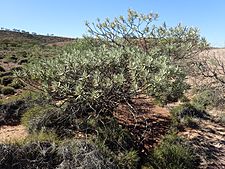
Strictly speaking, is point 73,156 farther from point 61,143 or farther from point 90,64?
point 90,64

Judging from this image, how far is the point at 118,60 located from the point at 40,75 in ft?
6.59

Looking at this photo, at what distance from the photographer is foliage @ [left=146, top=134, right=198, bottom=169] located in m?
8.70

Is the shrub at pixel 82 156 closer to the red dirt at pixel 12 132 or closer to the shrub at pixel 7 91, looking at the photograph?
the red dirt at pixel 12 132

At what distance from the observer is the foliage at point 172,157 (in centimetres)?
870

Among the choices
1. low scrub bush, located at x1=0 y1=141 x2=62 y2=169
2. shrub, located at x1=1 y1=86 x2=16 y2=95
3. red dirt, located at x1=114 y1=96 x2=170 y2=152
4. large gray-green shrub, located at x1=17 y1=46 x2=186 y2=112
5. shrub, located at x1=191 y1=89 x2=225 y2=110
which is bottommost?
shrub, located at x1=1 y1=86 x2=16 y2=95

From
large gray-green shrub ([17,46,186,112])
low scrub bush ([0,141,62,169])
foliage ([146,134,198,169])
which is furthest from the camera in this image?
foliage ([146,134,198,169])

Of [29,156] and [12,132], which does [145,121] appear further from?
[29,156]

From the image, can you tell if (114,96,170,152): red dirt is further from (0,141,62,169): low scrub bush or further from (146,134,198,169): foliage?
(0,141,62,169): low scrub bush

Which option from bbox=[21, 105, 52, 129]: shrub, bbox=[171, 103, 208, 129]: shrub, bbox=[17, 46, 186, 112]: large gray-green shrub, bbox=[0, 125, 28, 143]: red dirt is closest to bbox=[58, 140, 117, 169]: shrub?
bbox=[17, 46, 186, 112]: large gray-green shrub

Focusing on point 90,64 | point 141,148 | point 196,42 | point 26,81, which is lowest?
point 141,148

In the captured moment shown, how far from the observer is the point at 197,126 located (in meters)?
12.0

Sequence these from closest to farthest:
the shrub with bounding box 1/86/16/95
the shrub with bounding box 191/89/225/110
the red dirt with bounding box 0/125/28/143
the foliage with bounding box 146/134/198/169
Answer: the foliage with bounding box 146/134/198/169 → the red dirt with bounding box 0/125/28/143 → the shrub with bounding box 191/89/225/110 → the shrub with bounding box 1/86/16/95

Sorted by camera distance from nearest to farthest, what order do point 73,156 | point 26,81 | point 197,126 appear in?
point 73,156 → point 26,81 → point 197,126

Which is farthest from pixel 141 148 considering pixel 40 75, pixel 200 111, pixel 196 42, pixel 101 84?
pixel 196 42
